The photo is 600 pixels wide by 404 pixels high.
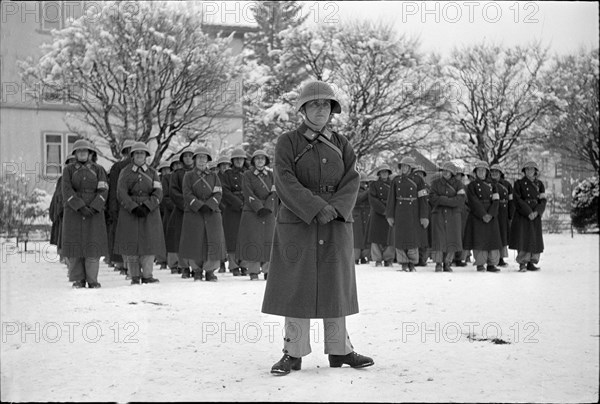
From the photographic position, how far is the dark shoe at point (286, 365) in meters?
5.78

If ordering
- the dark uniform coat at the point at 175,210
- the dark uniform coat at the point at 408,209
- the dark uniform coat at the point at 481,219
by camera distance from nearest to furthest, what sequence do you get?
the dark uniform coat at the point at 175,210
the dark uniform coat at the point at 481,219
the dark uniform coat at the point at 408,209

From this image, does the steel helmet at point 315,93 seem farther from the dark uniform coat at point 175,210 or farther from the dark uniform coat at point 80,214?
the dark uniform coat at point 175,210

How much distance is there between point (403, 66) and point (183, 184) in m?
17.1

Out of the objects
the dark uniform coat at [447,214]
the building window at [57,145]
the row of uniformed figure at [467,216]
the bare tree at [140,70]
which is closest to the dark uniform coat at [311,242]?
the row of uniformed figure at [467,216]

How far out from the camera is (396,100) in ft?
90.9

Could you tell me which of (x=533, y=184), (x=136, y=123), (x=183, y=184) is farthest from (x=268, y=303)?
(x=136, y=123)

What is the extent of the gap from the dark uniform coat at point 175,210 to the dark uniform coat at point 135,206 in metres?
1.58

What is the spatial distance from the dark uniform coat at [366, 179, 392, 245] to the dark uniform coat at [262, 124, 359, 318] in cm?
1027

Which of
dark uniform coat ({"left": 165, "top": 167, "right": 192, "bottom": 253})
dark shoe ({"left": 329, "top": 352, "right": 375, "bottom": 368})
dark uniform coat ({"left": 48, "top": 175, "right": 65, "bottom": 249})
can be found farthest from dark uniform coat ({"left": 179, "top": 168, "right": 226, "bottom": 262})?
dark shoe ({"left": 329, "top": 352, "right": 375, "bottom": 368})

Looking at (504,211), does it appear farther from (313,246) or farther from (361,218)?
(313,246)

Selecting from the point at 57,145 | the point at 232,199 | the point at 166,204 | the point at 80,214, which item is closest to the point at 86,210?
the point at 80,214

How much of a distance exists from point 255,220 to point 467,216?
5049 mm

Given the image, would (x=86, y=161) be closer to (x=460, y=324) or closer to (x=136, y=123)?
(x=460, y=324)

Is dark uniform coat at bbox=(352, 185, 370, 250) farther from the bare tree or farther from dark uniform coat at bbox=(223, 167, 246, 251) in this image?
the bare tree
